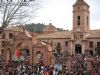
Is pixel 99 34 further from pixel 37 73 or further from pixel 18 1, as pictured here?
pixel 18 1

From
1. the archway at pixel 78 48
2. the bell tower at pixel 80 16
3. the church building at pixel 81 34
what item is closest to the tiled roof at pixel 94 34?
the church building at pixel 81 34

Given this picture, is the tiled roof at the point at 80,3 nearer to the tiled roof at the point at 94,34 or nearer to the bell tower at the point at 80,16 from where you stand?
the bell tower at the point at 80,16

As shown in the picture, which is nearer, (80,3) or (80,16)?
(80,16)

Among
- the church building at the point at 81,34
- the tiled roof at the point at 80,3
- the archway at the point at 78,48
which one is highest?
the tiled roof at the point at 80,3

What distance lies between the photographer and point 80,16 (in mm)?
62438

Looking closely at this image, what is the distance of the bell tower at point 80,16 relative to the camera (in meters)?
62.3

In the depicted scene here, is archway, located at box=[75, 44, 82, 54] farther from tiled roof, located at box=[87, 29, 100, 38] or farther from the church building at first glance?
tiled roof, located at box=[87, 29, 100, 38]

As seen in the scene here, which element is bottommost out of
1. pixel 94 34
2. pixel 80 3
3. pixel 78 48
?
pixel 78 48

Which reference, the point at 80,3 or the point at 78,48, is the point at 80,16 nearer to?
the point at 80,3

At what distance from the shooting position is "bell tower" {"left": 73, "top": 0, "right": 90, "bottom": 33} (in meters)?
62.3

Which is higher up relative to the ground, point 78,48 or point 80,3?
point 80,3

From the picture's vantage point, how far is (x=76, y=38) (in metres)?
62.8

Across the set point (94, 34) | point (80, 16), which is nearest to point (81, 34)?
point (94, 34)

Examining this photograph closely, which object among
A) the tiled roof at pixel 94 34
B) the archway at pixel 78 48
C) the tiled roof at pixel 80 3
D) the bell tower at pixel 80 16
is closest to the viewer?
the bell tower at pixel 80 16
